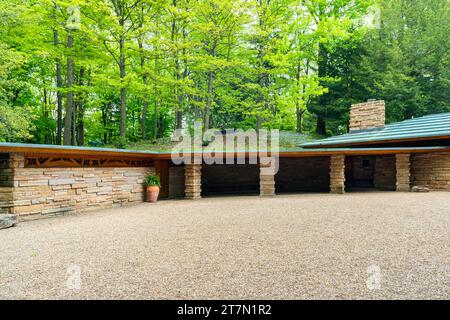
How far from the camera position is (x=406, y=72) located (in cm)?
1836

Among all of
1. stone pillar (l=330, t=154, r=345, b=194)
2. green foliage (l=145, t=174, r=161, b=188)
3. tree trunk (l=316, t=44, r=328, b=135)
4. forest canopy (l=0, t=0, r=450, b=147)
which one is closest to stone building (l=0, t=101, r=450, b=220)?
stone pillar (l=330, t=154, r=345, b=194)

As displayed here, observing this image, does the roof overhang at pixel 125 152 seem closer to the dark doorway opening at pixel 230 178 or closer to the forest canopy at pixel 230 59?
the dark doorway opening at pixel 230 178

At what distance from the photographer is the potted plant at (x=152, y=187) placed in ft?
31.0

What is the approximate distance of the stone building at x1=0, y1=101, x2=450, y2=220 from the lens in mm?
6367

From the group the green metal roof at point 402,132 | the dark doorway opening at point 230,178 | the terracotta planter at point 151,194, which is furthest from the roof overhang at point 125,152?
the dark doorway opening at point 230,178

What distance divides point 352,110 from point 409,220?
11.2 meters

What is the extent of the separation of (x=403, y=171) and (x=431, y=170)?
1242 millimetres

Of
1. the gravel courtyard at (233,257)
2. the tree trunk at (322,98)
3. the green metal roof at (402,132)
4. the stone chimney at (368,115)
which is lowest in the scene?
the gravel courtyard at (233,257)

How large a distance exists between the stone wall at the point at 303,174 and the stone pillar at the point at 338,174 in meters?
2.51

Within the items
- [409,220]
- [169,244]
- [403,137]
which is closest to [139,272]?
[169,244]

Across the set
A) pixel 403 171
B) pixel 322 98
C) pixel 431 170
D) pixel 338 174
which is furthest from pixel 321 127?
pixel 338 174

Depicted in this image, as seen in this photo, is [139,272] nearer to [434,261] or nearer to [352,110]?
[434,261]

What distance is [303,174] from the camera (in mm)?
13602

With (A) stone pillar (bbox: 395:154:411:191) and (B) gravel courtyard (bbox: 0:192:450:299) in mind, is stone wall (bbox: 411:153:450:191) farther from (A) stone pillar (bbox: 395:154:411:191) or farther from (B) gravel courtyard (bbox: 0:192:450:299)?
(B) gravel courtyard (bbox: 0:192:450:299)
